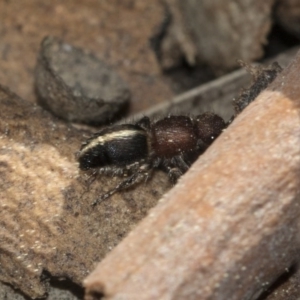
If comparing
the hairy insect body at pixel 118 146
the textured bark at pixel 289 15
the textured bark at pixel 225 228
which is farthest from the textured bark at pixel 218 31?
the textured bark at pixel 225 228

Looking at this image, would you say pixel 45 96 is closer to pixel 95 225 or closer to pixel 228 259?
pixel 95 225

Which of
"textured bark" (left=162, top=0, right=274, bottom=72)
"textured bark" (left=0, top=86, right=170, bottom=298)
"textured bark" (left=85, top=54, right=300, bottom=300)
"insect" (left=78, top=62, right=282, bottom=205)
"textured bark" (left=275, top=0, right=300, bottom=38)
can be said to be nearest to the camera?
"textured bark" (left=85, top=54, right=300, bottom=300)

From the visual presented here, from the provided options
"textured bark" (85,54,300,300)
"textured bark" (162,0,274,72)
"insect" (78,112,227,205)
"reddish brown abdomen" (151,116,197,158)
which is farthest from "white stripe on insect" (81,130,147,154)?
"textured bark" (162,0,274,72)

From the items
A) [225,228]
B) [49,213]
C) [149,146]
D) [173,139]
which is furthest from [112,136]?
[225,228]

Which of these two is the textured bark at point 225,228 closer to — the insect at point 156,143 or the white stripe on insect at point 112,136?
the insect at point 156,143

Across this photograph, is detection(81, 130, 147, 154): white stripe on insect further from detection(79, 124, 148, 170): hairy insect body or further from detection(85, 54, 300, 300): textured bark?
detection(85, 54, 300, 300): textured bark

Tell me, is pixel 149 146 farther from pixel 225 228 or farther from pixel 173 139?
pixel 225 228
